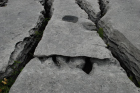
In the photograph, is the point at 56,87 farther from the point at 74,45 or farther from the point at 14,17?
the point at 14,17

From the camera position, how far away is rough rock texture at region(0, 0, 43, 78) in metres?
2.34

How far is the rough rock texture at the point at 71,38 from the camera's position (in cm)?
222

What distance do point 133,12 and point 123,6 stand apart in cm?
40

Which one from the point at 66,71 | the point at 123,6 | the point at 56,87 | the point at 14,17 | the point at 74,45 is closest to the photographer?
the point at 56,87

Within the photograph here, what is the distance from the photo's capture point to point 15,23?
313 cm

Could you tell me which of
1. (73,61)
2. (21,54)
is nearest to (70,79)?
(73,61)

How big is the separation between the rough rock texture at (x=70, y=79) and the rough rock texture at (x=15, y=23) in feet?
1.54

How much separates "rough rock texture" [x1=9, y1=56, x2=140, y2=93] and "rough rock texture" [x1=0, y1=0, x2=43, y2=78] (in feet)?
1.54

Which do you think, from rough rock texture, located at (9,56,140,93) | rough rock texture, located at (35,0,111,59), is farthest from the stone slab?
rough rock texture, located at (9,56,140,93)

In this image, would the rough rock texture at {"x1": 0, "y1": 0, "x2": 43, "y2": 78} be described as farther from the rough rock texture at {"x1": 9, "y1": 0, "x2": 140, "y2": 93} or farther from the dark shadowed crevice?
the dark shadowed crevice

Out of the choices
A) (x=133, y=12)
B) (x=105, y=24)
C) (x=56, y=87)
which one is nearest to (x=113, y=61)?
(x=56, y=87)

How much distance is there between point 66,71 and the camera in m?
2.03

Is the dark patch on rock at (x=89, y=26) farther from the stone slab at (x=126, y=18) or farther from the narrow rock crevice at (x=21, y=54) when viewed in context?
the narrow rock crevice at (x=21, y=54)

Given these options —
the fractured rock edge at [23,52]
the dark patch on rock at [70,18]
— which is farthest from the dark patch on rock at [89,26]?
the fractured rock edge at [23,52]
